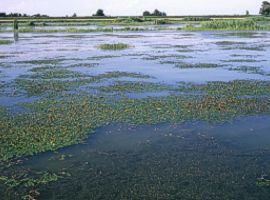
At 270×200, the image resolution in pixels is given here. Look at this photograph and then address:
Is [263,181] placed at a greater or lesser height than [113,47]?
lesser

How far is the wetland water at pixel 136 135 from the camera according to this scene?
30.2 ft

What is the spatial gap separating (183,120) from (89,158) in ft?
14.7

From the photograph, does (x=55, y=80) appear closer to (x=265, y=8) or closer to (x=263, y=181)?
(x=263, y=181)

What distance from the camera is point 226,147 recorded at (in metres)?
11.5

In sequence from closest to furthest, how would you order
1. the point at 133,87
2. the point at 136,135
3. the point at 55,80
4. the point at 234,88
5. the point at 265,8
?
the point at 136,135 → the point at 234,88 → the point at 133,87 → the point at 55,80 → the point at 265,8

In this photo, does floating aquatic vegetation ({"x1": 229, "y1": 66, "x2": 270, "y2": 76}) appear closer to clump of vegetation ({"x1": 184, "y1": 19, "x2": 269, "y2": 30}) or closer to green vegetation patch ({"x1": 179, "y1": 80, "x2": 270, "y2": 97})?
green vegetation patch ({"x1": 179, "y1": 80, "x2": 270, "y2": 97})

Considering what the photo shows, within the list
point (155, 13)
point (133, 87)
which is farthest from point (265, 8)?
point (133, 87)

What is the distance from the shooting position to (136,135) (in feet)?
41.8

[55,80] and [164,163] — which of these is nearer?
[164,163]

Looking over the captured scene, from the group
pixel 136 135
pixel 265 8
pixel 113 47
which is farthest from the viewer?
pixel 265 8

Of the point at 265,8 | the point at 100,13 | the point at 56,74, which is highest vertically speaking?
the point at 100,13

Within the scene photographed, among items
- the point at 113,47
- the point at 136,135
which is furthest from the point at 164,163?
the point at 113,47

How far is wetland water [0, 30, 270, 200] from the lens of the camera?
363 inches

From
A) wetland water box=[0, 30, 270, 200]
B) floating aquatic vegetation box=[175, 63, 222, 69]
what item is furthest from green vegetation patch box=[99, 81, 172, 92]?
floating aquatic vegetation box=[175, 63, 222, 69]
